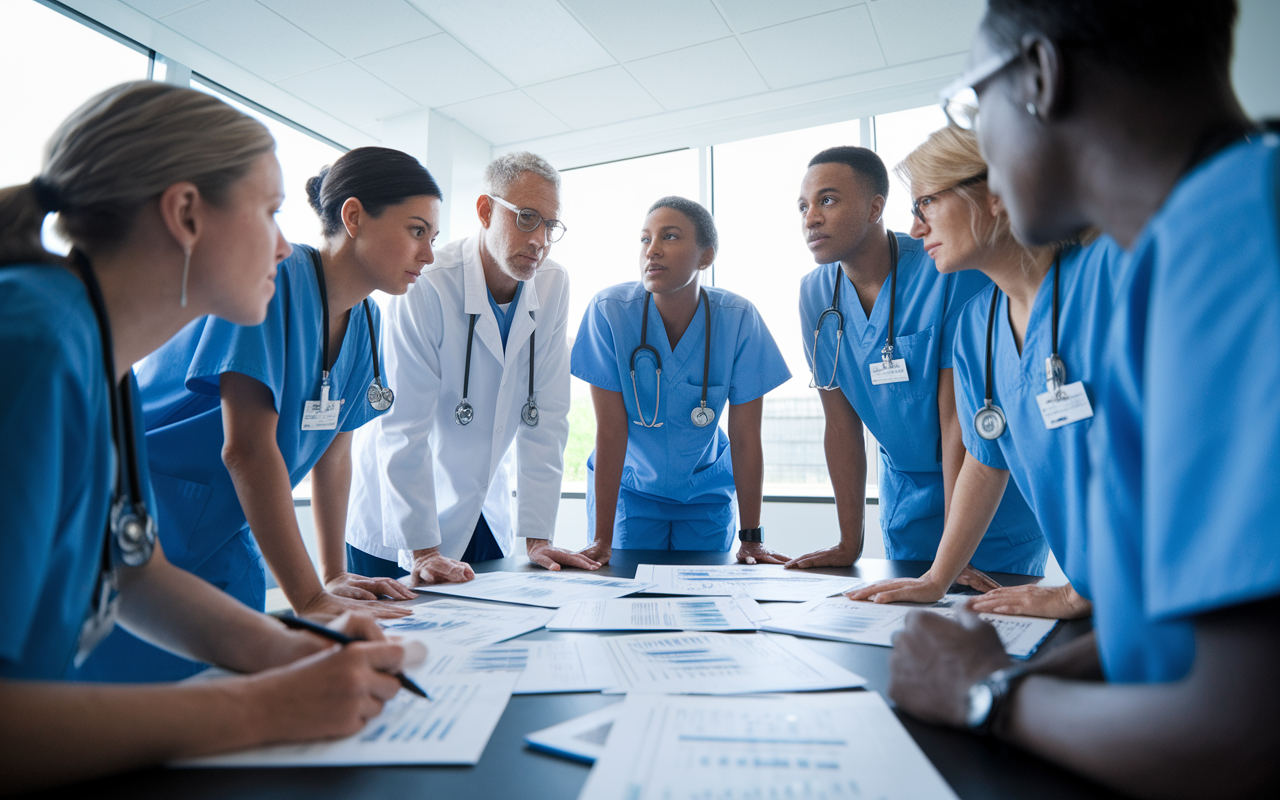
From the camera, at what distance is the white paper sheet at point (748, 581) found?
123 centimetres

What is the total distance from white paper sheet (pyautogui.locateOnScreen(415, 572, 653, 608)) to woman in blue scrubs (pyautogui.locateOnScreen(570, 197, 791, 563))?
0.60m

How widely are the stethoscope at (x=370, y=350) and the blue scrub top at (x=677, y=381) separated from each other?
672 millimetres

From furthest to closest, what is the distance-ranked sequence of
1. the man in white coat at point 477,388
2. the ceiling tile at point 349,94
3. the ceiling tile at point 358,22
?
the ceiling tile at point 349,94, the ceiling tile at point 358,22, the man in white coat at point 477,388

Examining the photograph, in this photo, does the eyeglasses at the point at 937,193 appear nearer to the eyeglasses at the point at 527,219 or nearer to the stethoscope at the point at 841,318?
the stethoscope at the point at 841,318

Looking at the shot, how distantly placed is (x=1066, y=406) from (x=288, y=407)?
4.41ft

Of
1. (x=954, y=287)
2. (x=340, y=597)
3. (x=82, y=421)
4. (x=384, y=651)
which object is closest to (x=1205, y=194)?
(x=384, y=651)

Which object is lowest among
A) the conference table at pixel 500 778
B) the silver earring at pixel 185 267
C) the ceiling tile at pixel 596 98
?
the conference table at pixel 500 778

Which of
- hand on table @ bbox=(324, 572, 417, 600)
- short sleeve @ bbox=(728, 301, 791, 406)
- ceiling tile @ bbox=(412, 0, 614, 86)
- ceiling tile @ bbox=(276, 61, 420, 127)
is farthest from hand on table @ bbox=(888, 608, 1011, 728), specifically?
ceiling tile @ bbox=(276, 61, 420, 127)

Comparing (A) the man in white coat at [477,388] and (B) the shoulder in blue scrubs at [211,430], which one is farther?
(A) the man in white coat at [477,388]

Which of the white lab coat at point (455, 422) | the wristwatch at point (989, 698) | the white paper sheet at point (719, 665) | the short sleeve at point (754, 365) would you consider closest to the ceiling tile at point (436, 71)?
the white lab coat at point (455, 422)

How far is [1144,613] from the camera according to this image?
0.50 m

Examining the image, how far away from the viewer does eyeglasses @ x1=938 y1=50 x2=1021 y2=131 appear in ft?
2.04

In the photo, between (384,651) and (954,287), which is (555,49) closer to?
(954,287)

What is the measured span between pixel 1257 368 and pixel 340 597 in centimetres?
117
